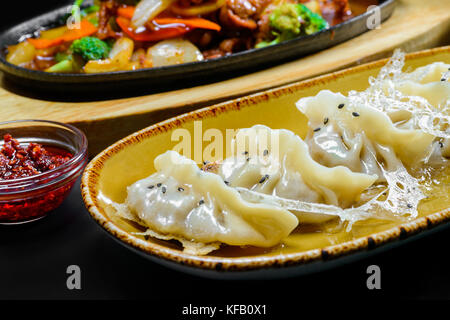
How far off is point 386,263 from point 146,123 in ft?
5.91

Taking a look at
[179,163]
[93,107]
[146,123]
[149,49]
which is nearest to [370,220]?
[179,163]

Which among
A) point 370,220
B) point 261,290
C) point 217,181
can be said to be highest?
point 217,181

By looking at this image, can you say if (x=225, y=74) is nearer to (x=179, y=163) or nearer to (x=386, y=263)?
(x=179, y=163)

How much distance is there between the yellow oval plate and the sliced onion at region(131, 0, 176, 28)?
147 cm

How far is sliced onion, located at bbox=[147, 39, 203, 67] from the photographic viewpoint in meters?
4.00

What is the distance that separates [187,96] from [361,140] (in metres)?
1.29

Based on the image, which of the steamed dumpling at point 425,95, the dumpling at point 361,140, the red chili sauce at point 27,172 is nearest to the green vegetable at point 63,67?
the red chili sauce at point 27,172

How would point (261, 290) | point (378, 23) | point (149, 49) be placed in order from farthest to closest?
point (378, 23), point (149, 49), point (261, 290)

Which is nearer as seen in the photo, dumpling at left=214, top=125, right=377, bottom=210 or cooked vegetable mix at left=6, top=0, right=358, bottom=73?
dumpling at left=214, top=125, right=377, bottom=210

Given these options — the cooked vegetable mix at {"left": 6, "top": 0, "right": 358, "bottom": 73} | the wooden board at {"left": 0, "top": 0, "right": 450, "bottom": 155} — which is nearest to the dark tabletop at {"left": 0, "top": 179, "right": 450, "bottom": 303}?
the wooden board at {"left": 0, "top": 0, "right": 450, "bottom": 155}

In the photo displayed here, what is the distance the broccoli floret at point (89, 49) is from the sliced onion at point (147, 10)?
1.14ft

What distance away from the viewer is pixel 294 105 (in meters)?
3.19

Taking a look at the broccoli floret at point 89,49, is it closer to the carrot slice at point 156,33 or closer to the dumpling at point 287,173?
the carrot slice at point 156,33

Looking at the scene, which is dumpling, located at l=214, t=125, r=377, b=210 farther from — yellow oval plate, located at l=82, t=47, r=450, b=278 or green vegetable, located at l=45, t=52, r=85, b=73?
green vegetable, located at l=45, t=52, r=85, b=73
